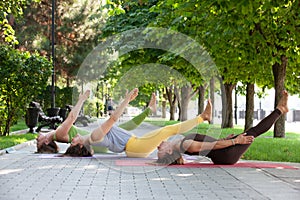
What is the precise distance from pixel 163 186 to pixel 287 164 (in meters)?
4.57

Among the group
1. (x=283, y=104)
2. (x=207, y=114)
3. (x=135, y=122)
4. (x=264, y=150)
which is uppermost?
(x=283, y=104)

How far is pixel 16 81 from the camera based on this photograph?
21062 millimetres

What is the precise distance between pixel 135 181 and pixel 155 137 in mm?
2389

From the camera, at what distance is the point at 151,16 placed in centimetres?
2408

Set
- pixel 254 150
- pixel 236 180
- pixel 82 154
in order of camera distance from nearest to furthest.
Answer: pixel 236 180, pixel 82 154, pixel 254 150

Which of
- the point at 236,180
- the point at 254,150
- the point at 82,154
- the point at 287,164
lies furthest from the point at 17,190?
the point at 254,150

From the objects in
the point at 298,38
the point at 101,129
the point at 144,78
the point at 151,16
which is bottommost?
the point at 101,129

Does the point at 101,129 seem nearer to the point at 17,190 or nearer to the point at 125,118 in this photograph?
the point at 125,118

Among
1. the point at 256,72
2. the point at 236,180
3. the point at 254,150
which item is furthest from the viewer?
the point at 256,72

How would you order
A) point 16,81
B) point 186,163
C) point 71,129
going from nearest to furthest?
1. point 186,163
2. point 71,129
3. point 16,81

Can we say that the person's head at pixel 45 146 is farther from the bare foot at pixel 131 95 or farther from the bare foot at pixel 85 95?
the bare foot at pixel 131 95

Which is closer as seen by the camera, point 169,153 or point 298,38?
point 169,153

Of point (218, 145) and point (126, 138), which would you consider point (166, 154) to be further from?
point (126, 138)

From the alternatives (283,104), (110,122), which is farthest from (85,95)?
(283,104)
